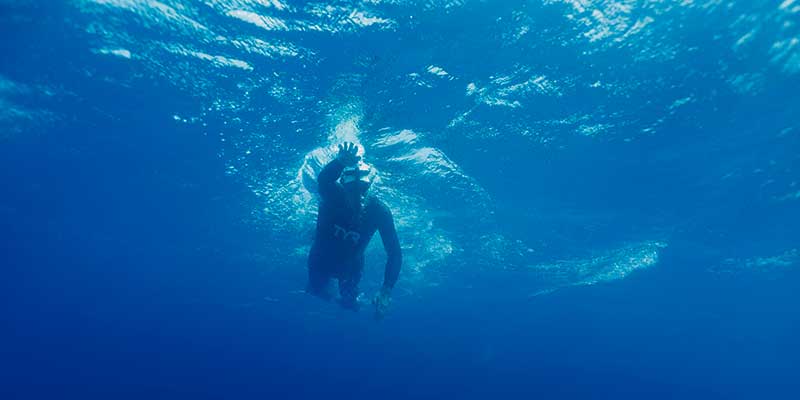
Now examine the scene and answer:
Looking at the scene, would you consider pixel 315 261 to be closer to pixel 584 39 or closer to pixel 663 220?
pixel 584 39

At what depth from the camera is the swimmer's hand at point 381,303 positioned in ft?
26.3

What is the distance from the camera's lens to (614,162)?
1354cm

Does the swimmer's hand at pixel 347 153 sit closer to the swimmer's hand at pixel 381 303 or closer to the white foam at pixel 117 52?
the swimmer's hand at pixel 381 303

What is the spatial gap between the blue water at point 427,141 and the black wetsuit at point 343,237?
2.84 metres

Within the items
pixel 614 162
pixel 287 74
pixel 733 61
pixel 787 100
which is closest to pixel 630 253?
pixel 614 162

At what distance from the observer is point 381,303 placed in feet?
26.6

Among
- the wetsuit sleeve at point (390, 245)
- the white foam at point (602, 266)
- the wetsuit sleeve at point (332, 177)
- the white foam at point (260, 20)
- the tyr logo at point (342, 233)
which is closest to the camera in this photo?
the wetsuit sleeve at point (332, 177)

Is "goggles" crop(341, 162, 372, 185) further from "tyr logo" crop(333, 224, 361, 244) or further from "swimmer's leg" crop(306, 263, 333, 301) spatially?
"swimmer's leg" crop(306, 263, 333, 301)

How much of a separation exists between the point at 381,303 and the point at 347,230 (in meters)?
1.69

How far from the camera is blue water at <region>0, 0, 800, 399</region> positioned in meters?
8.53

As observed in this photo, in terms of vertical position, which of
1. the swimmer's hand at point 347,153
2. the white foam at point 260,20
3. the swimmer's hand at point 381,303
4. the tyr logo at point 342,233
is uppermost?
the white foam at point 260,20

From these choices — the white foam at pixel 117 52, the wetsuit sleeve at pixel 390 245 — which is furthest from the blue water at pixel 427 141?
the wetsuit sleeve at pixel 390 245

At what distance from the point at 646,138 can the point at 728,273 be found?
19.9 m

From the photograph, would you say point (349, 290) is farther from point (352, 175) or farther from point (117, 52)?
point (117, 52)
